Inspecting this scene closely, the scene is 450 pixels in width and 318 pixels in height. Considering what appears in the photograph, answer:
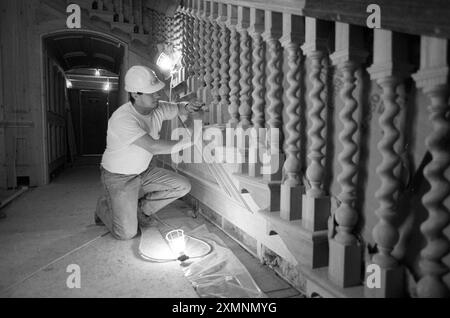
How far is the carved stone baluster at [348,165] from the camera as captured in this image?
1367 mm

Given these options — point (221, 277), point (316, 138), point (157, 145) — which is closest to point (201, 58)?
point (157, 145)

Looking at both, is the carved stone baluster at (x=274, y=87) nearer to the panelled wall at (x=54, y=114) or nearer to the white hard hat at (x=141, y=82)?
the white hard hat at (x=141, y=82)

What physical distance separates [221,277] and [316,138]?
1.03m

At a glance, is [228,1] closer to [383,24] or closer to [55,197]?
[383,24]

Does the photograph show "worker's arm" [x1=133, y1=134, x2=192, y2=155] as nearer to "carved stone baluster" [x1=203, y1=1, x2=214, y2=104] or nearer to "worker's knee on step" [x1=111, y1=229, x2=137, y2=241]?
"carved stone baluster" [x1=203, y1=1, x2=214, y2=104]

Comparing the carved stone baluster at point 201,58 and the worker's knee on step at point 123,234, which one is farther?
the carved stone baluster at point 201,58

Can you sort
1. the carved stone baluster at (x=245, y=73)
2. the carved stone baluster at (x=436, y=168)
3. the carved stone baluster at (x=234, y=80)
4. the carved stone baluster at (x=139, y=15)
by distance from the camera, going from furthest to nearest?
1. the carved stone baluster at (x=139, y=15)
2. the carved stone baluster at (x=234, y=80)
3. the carved stone baluster at (x=245, y=73)
4. the carved stone baluster at (x=436, y=168)

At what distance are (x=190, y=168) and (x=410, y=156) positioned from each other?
269cm

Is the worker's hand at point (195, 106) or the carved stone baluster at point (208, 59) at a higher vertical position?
the carved stone baluster at point (208, 59)

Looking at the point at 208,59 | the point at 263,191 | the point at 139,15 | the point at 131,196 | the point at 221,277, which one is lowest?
the point at 221,277

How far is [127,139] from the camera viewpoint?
2.73 m

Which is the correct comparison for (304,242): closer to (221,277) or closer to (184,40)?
(221,277)

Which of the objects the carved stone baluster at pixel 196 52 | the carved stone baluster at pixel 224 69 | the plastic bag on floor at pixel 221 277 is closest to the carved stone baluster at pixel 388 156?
the plastic bag on floor at pixel 221 277

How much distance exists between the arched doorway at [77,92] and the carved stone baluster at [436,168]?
5103 millimetres
